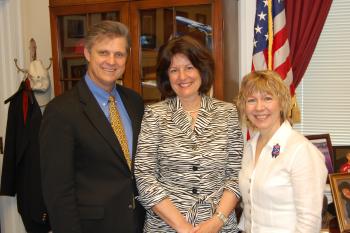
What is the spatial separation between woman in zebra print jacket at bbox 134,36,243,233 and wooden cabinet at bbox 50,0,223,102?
0.61m

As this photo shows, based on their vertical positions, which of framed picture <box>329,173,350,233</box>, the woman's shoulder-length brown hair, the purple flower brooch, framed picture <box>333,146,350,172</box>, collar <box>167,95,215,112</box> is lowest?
framed picture <box>329,173,350,233</box>

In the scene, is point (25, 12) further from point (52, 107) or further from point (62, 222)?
point (62, 222)

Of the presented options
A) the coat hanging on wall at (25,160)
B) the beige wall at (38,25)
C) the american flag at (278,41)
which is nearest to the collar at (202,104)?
the american flag at (278,41)

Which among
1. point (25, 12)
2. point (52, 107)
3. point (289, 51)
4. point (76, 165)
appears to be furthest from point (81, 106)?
point (25, 12)

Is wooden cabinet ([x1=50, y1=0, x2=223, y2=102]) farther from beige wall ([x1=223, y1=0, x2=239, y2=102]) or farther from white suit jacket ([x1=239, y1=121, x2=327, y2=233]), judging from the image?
white suit jacket ([x1=239, y1=121, x2=327, y2=233])

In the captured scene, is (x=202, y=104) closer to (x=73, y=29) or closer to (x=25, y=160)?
(x=73, y=29)

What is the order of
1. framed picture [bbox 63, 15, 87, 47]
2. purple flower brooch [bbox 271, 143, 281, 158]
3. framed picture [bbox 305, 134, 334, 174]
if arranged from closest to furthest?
1. purple flower brooch [bbox 271, 143, 281, 158]
2. framed picture [bbox 305, 134, 334, 174]
3. framed picture [bbox 63, 15, 87, 47]

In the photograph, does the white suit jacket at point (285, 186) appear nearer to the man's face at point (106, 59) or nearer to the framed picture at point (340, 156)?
the man's face at point (106, 59)

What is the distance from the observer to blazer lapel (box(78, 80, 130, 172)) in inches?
64.6

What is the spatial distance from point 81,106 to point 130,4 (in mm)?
996

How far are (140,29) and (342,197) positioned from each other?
1467 mm

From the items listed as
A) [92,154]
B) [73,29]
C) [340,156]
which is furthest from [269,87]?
[73,29]

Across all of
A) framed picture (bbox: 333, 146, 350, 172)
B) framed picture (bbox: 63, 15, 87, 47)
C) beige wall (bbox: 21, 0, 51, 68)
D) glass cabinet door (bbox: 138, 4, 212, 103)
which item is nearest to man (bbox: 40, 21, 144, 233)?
glass cabinet door (bbox: 138, 4, 212, 103)

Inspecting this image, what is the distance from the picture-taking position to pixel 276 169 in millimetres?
1477
